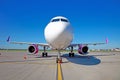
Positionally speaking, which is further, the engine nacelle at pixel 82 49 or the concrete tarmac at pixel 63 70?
the engine nacelle at pixel 82 49

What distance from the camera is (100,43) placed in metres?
24.1

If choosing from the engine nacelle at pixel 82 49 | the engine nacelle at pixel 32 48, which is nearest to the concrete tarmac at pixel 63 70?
the engine nacelle at pixel 82 49

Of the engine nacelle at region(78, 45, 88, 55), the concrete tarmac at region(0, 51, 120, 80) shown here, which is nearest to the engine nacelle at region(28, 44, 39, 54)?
the engine nacelle at region(78, 45, 88, 55)

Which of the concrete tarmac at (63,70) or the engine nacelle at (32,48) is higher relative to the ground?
the engine nacelle at (32,48)

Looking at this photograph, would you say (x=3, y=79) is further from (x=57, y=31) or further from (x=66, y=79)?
(x=57, y=31)

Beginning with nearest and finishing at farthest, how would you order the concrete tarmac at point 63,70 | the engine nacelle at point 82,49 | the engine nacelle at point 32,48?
the concrete tarmac at point 63,70
the engine nacelle at point 82,49
the engine nacelle at point 32,48

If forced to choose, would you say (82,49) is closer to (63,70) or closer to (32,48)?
(32,48)

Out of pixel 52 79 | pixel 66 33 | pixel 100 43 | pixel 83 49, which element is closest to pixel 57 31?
pixel 66 33

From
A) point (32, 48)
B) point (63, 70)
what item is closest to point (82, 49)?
point (32, 48)

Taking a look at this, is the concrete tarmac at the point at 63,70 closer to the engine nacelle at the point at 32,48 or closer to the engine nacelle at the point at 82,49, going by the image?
the engine nacelle at the point at 82,49

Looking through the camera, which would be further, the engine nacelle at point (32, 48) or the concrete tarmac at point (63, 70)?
the engine nacelle at point (32, 48)

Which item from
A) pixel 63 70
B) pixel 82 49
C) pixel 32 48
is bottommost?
pixel 63 70

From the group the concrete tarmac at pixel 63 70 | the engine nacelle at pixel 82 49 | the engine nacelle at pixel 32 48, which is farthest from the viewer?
the engine nacelle at pixel 32 48

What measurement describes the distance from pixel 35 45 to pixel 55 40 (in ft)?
34.6
